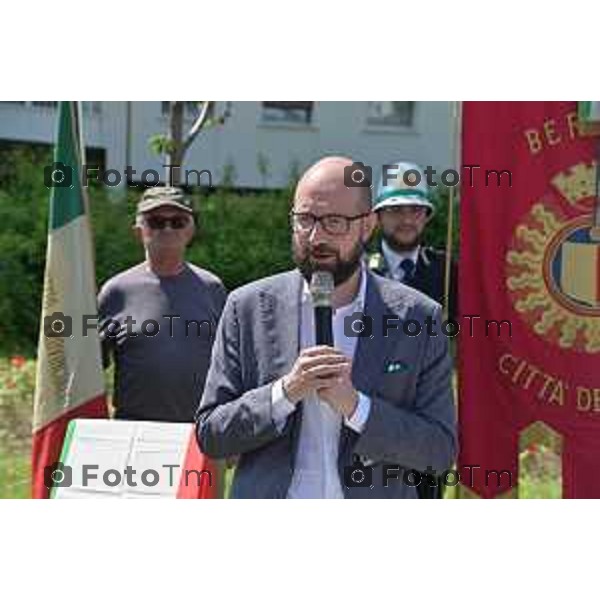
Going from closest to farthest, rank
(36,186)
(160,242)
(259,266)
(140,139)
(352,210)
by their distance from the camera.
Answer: (352,210) < (160,242) < (259,266) < (36,186) < (140,139)

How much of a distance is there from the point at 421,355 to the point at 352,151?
14152 mm

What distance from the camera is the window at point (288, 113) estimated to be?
16.2 m

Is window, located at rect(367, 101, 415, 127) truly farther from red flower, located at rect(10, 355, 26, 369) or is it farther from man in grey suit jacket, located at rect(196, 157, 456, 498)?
man in grey suit jacket, located at rect(196, 157, 456, 498)

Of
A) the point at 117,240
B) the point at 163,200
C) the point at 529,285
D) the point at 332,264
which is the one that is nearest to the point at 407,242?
the point at 529,285

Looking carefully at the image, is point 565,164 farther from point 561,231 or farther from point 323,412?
point 323,412

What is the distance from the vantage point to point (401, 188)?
3.77 metres

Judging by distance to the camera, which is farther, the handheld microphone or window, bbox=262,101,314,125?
window, bbox=262,101,314,125

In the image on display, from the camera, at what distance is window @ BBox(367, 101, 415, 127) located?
54.5ft

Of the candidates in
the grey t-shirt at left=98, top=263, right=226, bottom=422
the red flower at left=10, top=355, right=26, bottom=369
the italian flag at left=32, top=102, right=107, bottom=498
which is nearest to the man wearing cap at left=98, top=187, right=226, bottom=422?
the grey t-shirt at left=98, top=263, right=226, bottom=422

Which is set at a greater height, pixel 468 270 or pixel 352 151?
pixel 352 151

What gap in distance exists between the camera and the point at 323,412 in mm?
2332

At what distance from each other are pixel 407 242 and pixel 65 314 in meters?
1.34

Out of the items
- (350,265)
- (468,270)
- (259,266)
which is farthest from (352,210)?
(259,266)

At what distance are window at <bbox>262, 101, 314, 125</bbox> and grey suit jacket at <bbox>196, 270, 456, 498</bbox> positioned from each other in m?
14.0
